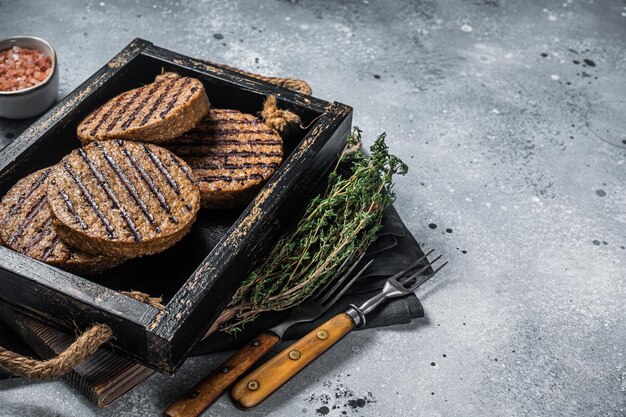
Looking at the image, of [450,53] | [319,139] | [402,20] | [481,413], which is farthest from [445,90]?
[481,413]

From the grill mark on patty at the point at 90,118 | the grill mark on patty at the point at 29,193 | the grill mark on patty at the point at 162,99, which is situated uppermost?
the grill mark on patty at the point at 162,99

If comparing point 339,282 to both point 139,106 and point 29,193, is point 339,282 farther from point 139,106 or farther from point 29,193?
point 29,193

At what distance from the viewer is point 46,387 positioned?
9.54 ft

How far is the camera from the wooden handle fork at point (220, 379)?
279 centimetres

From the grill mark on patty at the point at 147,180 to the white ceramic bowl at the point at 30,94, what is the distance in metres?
1.12

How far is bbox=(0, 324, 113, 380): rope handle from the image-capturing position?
2465 mm

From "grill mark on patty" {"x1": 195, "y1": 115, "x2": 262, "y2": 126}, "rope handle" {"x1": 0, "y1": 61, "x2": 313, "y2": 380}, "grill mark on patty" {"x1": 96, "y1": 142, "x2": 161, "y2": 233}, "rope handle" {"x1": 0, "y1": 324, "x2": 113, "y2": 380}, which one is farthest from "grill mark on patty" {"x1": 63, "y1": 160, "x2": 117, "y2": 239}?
"grill mark on patty" {"x1": 195, "y1": 115, "x2": 262, "y2": 126}

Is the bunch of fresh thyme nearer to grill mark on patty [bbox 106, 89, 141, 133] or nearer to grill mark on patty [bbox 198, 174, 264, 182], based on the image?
grill mark on patty [bbox 198, 174, 264, 182]

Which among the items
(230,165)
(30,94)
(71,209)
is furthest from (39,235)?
(30,94)

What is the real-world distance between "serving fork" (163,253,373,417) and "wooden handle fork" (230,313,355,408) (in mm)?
50

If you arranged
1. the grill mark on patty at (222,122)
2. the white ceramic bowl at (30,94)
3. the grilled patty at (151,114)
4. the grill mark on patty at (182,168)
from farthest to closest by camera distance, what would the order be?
the white ceramic bowl at (30,94)
the grill mark on patty at (222,122)
the grilled patty at (151,114)
the grill mark on patty at (182,168)

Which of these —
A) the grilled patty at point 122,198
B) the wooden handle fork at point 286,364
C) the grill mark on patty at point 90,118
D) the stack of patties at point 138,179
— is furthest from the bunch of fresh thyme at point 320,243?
the grill mark on patty at point 90,118

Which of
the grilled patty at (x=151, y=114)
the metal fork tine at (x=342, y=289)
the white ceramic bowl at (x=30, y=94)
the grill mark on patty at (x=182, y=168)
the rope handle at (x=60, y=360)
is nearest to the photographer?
the rope handle at (x=60, y=360)

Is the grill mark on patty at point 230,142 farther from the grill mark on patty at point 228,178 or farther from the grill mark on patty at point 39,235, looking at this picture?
the grill mark on patty at point 39,235
